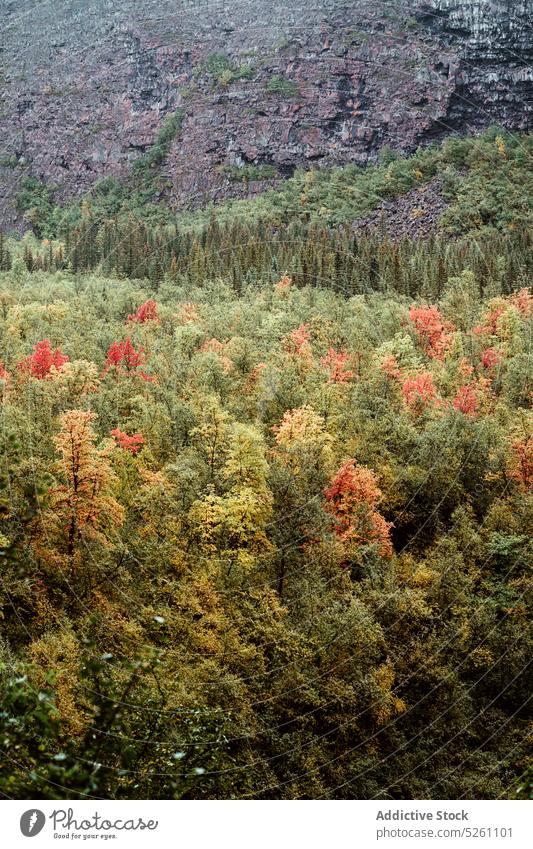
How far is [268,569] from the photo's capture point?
46.2m

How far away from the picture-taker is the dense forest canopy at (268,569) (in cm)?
3478

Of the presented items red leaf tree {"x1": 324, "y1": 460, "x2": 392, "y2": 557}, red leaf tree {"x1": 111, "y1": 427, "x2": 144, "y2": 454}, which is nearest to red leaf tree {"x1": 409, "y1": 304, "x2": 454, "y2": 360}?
red leaf tree {"x1": 324, "y1": 460, "x2": 392, "y2": 557}

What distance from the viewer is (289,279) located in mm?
126375

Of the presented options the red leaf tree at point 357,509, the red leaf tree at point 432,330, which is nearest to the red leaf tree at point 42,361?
the red leaf tree at point 357,509

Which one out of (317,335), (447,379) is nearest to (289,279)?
(317,335)

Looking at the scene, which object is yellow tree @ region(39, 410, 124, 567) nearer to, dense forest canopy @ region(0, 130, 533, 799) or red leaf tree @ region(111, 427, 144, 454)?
dense forest canopy @ region(0, 130, 533, 799)

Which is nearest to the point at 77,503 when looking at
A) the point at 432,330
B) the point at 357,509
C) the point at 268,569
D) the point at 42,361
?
the point at 268,569

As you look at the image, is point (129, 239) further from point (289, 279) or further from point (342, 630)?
point (342, 630)
